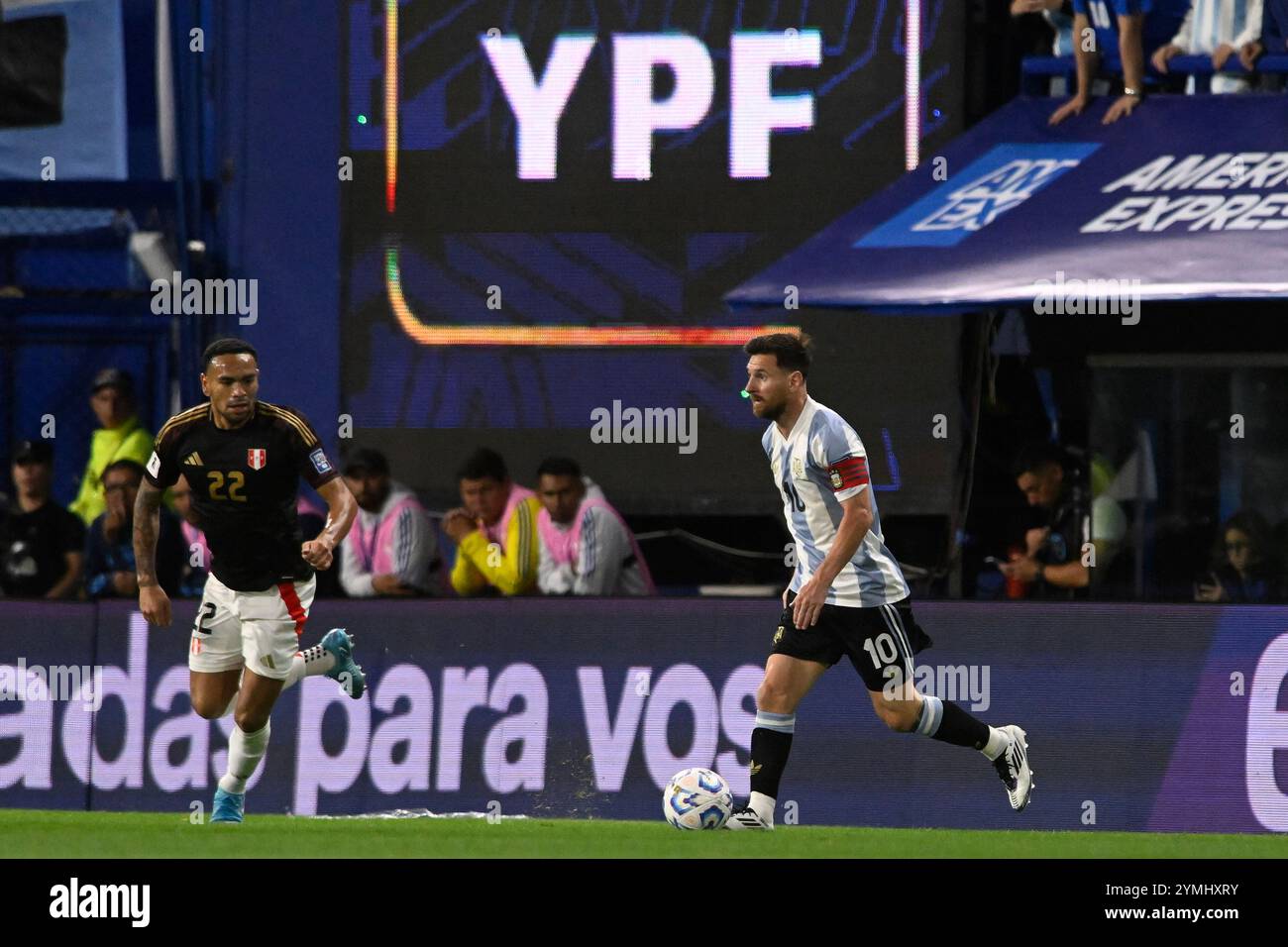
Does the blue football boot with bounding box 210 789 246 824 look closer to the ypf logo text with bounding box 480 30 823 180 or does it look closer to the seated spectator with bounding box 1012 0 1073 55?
the ypf logo text with bounding box 480 30 823 180

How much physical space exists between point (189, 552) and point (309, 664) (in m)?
2.32

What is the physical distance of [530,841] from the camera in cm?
1045

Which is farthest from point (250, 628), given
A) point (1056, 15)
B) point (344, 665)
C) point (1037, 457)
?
point (1056, 15)

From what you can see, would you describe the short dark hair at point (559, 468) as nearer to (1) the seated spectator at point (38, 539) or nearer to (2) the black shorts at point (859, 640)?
(1) the seated spectator at point (38, 539)

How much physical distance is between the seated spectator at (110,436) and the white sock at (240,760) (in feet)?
10.3

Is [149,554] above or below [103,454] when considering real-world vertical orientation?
below

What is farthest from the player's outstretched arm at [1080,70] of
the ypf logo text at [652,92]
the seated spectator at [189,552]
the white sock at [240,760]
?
the white sock at [240,760]

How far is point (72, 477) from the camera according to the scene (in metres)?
14.6

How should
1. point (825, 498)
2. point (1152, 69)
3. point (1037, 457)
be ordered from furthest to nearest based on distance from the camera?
point (1152, 69) → point (1037, 457) → point (825, 498)

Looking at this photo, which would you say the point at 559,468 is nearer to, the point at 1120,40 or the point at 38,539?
the point at 38,539

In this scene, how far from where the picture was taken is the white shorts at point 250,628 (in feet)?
37.4

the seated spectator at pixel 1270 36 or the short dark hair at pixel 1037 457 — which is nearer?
the short dark hair at pixel 1037 457

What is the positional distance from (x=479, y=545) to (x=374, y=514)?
64 centimetres

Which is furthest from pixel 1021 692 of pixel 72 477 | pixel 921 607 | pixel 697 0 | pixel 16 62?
pixel 16 62
